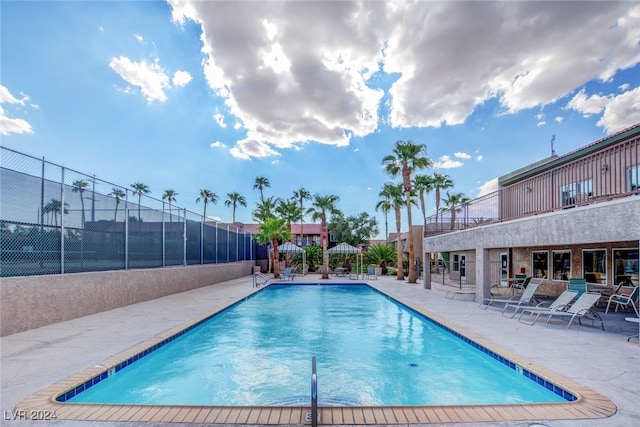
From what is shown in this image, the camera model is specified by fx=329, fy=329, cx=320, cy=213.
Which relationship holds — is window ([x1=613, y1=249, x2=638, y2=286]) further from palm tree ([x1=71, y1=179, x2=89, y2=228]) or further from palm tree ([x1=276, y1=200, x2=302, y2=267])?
palm tree ([x1=276, y1=200, x2=302, y2=267])

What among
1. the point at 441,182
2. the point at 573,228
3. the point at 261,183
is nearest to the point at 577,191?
the point at 573,228

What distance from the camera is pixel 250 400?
4.86m

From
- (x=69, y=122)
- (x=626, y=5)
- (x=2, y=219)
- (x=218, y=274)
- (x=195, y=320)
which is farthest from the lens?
(x=218, y=274)

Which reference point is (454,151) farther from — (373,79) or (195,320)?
(195,320)

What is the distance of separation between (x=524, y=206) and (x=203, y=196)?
5406 cm

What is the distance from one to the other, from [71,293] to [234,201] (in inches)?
1947

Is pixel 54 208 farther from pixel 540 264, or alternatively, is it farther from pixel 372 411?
pixel 540 264

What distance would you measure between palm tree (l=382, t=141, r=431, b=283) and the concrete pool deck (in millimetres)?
10543

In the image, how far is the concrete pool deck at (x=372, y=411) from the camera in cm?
342

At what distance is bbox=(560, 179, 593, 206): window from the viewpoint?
28.8 ft

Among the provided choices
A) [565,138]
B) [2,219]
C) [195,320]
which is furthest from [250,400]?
[565,138]

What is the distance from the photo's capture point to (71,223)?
8750 millimetres

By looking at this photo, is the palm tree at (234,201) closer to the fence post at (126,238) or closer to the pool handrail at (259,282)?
the pool handrail at (259,282)

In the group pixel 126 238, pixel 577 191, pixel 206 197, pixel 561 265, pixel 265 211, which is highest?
pixel 206 197
